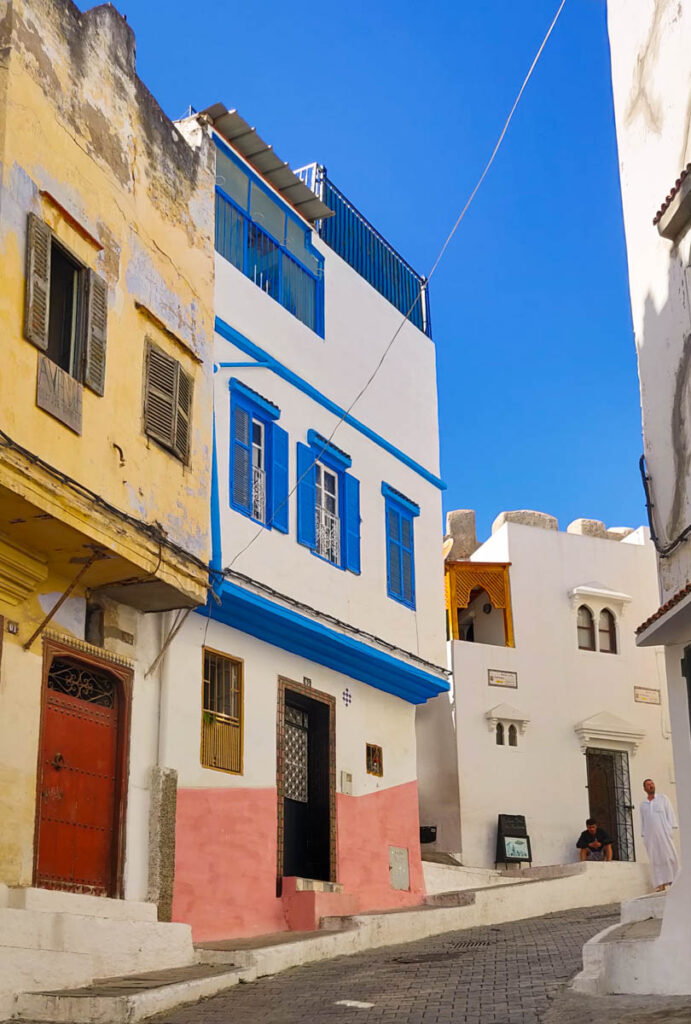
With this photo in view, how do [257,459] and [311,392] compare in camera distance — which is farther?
[311,392]

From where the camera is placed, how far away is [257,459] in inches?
636

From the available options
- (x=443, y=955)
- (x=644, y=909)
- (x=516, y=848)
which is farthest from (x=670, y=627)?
(x=516, y=848)

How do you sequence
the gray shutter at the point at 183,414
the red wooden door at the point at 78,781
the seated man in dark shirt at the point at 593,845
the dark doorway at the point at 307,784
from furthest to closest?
1. the seated man in dark shirt at the point at 593,845
2. the dark doorway at the point at 307,784
3. the gray shutter at the point at 183,414
4. the red wooden door at the point at 78,781

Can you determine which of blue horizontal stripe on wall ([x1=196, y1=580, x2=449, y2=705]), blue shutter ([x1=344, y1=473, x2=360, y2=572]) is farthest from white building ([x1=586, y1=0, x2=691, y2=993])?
blue shutter ([x1=344, y1=473, x2=360, y2=572])

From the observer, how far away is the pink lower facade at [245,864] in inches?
539

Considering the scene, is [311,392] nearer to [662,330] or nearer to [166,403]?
[166,403]

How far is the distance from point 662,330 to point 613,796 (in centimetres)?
1502

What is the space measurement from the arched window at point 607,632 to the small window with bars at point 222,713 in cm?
1234

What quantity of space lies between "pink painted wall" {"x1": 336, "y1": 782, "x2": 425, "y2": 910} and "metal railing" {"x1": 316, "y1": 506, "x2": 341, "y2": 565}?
3.22 meters

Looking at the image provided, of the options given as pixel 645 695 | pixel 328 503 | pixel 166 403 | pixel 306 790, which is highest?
pixel 328 503

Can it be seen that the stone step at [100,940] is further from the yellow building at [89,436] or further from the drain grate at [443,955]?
the drain grate at [443,955]

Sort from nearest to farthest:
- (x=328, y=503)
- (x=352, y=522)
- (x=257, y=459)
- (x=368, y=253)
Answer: (x=257, y=459) → (x=328, y=503) → (x=352, y=522) → (x=368, y=253)

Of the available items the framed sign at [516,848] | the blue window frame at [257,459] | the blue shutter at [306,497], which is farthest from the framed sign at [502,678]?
the blue window frame at [257,459]

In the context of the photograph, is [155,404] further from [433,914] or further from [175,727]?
[433,914]
